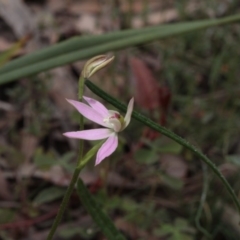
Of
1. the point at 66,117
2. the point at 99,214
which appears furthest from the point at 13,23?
the point at 99,214

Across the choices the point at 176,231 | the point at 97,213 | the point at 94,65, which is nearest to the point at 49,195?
the point at 176,231

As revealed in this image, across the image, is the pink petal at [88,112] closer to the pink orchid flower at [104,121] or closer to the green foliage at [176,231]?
the pink orchid flower at [104,121]

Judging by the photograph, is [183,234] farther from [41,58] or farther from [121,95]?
[121,95]

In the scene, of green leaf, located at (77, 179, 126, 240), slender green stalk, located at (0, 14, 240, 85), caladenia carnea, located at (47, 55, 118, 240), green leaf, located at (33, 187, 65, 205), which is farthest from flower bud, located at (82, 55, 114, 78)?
green leaf, located at (33, 187, 65, 205)

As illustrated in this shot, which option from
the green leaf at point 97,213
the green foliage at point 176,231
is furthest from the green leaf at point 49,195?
the green leaf at point 97,213

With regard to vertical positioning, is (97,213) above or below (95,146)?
below

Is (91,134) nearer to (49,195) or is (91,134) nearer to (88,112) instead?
(88,112)
